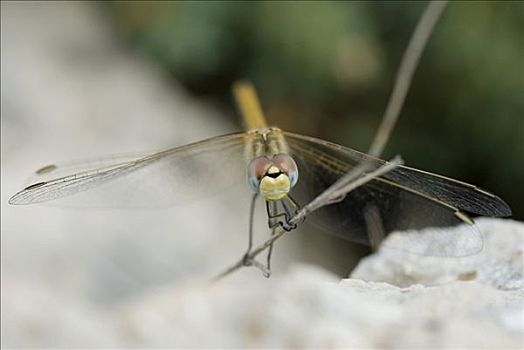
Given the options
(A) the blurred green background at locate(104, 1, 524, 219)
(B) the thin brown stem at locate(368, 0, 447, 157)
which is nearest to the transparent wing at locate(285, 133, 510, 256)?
(B) the thin brown stem at locate(368, 0, 447, 157)

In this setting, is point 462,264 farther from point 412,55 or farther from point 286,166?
point 412,55

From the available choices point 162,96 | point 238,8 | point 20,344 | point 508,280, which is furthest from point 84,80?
point 508,280

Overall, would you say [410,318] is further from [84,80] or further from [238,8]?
[84,80]

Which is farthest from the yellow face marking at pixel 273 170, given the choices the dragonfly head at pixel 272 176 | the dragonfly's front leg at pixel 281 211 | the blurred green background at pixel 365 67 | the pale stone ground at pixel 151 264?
the blurred green background at pixel 365 67

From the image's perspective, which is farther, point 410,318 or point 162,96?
point 162,96

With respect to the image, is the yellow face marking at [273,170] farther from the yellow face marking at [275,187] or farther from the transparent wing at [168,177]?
the transparent wing at [168,177]

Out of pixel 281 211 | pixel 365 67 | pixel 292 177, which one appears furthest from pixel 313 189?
pixel 365 67

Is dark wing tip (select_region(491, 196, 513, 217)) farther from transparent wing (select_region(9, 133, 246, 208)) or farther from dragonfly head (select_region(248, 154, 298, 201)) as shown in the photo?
transparent wing (select_region(9, 133, 246, 208))
